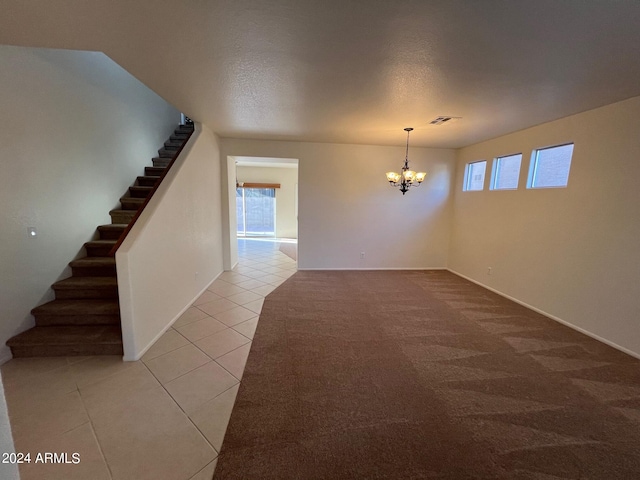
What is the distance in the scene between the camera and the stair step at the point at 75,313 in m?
2.56

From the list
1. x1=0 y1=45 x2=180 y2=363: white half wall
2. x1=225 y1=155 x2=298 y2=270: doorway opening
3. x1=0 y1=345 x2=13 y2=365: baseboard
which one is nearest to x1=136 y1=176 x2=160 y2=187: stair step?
x1=0 y1=45 x2=180 y2=363: white half wall

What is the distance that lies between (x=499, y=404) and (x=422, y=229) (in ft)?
13.4

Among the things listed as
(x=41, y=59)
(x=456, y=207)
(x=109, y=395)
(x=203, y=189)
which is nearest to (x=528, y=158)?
(x=456, y=207)

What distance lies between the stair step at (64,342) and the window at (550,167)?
5.46 m

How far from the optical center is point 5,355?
7.54 ft

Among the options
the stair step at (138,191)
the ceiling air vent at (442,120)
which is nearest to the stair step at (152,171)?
the stair step at (138,191)

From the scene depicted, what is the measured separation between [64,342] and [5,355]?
43cm

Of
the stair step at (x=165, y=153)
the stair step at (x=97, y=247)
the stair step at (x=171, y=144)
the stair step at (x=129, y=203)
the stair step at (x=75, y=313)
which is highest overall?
the stair step at (x=171, y=144)

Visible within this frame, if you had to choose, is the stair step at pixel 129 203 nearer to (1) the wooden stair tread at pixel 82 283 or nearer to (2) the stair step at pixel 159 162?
(2) the stair step at pixel 159 162

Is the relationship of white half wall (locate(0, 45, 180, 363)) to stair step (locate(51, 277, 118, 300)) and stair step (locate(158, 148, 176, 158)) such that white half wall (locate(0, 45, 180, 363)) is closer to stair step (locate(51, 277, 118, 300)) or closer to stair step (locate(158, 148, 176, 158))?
stair step (locate(51, 277, 118, 300))

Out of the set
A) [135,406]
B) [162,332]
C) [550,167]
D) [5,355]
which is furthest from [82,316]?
[550,167]

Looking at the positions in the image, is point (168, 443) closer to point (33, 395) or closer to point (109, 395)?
point (109, 395)

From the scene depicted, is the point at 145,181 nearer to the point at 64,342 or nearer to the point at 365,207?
the point at 64,342

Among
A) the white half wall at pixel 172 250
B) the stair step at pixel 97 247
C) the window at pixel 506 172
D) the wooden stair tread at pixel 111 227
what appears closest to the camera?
the white half wall at pixel 172 250
